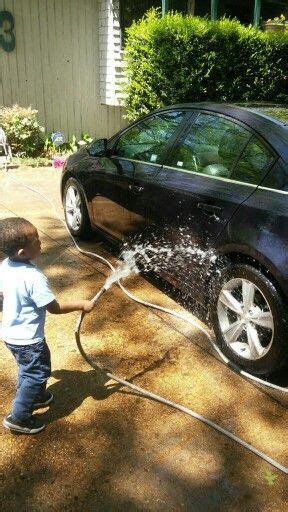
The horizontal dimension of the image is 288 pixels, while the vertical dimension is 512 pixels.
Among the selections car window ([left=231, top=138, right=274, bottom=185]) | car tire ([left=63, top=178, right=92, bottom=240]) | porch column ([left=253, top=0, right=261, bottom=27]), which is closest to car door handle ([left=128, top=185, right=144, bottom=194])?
car window ([left=231, top=138, right=274, bottom=185])

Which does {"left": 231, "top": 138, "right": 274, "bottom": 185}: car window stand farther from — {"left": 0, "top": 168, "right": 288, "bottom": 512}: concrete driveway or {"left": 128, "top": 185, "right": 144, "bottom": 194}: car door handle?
{"left": 0, "top": 168, "right": 288, "bottom": 512}: concrete driveway

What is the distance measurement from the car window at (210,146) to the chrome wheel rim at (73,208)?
5.95 ft

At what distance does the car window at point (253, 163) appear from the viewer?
3102 mm

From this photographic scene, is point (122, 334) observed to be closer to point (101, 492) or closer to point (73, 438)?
point (73, 438)

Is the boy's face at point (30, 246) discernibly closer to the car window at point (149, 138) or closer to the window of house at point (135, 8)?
the car window at point (149, 138)

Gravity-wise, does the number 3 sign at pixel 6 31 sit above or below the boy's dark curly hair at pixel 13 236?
above

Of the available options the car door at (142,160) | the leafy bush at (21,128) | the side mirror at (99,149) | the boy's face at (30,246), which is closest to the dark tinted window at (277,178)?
the car door at (142,160)

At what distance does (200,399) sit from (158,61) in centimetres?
784

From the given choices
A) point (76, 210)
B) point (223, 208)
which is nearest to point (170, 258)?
point (223, 208)

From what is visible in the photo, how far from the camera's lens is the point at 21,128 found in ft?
32.0

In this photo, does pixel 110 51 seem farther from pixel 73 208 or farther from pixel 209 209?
pixel 209 209

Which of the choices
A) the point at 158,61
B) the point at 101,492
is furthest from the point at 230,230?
the point at 158,61

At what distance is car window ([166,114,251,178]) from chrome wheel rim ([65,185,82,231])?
1.81 m

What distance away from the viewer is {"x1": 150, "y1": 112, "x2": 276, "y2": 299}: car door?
3268 millimetres
